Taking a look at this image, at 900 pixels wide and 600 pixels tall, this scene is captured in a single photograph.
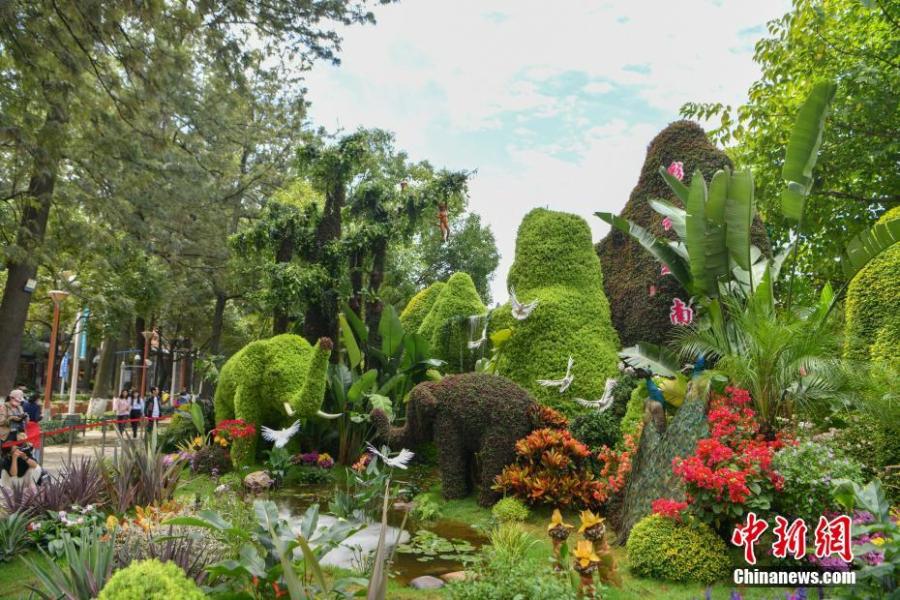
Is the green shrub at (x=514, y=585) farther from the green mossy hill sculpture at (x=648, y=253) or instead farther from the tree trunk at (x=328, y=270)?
the tree trunk at (x=328, y=270)

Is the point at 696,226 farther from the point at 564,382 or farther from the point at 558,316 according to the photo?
the point at 564,382

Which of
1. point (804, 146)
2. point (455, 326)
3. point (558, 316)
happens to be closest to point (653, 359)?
point (558, 316)

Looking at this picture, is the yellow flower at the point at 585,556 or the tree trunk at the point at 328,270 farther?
the tree trunk at the point at 328,270

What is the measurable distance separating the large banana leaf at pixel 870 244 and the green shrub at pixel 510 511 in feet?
14.2

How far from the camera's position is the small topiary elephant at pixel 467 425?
757 centimetres

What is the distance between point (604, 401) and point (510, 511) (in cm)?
237

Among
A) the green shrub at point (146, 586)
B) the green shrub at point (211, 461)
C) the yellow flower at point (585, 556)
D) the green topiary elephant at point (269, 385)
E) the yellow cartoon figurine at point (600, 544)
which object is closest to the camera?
the green shrub at point (146, 586)

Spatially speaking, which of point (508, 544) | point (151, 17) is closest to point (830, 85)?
point (508, 544)

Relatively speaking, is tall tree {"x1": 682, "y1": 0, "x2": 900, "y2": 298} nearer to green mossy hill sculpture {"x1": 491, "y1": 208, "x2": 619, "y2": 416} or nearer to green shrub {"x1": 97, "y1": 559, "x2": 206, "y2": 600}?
green mossy hill sculpture {"x1": 491, "y1": 208, "x2": 619, "y2": 416}

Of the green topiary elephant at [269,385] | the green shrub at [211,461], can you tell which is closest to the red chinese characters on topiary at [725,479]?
the green topiary elephant at [269,385]

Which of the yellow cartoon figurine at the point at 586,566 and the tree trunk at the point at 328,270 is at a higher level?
the tree trunk at the point at 328,270

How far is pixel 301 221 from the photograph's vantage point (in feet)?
42.5

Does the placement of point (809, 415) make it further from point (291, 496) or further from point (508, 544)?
point (291, 496)

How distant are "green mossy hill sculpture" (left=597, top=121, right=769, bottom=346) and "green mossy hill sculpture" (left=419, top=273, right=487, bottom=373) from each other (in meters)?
2.48
